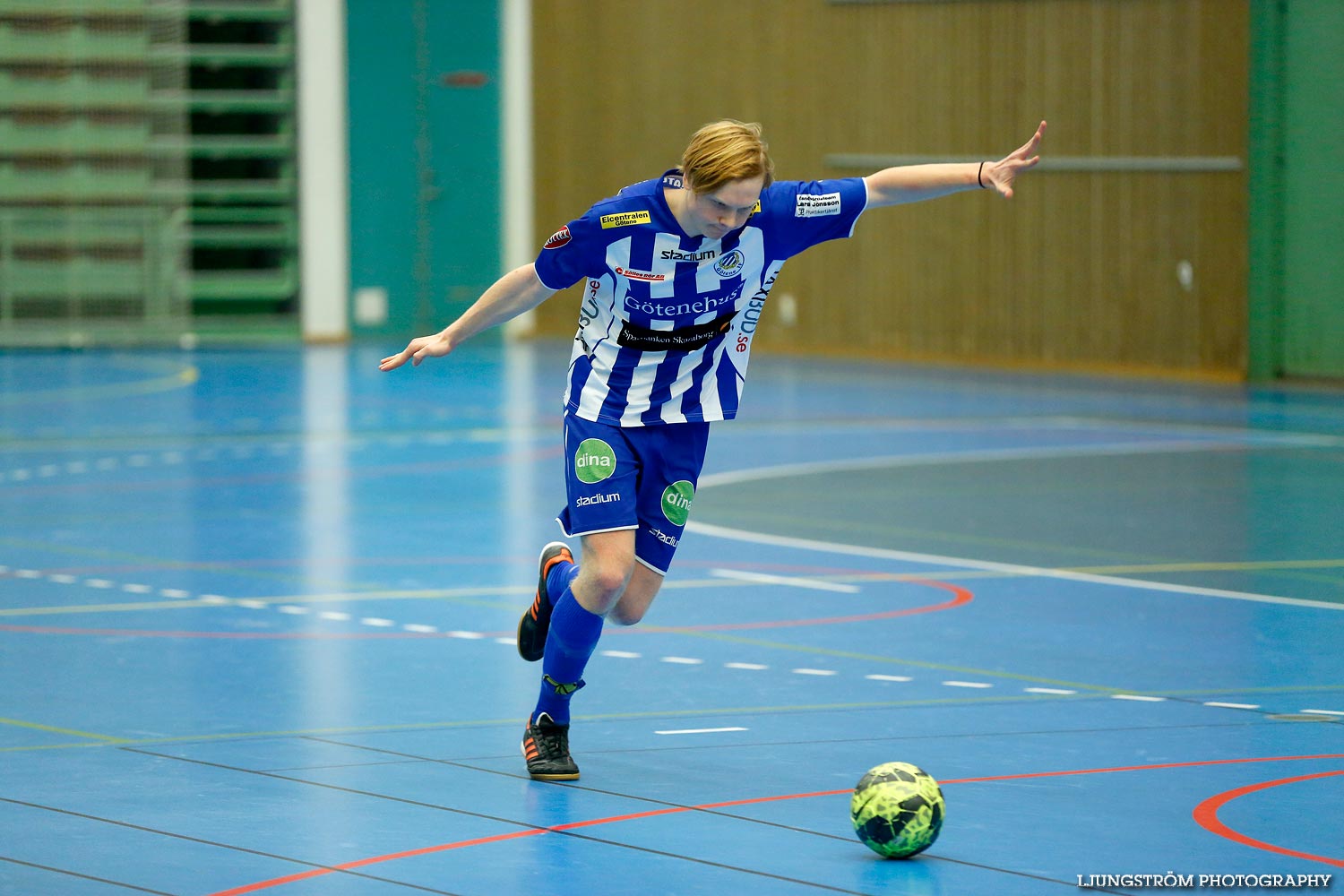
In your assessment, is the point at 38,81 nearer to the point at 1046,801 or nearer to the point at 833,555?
the point at 833,555

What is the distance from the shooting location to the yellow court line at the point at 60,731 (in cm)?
606

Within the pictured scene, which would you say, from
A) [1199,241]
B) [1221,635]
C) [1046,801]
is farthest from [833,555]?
[1199,241]

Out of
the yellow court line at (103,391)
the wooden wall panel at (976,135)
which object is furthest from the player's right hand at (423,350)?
the wooden wall panel at (976,135)

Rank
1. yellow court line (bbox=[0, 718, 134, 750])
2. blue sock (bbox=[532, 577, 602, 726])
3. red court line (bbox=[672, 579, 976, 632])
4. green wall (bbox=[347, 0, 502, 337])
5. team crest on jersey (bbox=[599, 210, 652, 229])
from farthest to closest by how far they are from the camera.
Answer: green wall (bbox=[347, 0, 502, 337]) < red court line (bbox=[672, 579, 976, 632]) < yellow court line (bbox=[0, 718, 134, 750]) < blue sock (bbox=[532, 577, 602, 726]) < team crest on jersey (bbox=[599, 210, 652, 229])

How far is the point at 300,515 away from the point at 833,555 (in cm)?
323

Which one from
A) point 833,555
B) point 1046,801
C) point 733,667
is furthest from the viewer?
point 833,555

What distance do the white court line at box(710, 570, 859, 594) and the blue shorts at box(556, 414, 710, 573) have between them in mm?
3237

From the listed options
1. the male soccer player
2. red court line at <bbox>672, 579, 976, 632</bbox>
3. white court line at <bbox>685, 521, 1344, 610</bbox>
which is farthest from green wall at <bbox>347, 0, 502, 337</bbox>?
the male soccer player

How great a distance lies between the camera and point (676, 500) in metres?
5.78

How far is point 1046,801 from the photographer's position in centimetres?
529

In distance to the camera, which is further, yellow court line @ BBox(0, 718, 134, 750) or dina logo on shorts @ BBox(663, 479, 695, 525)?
yellow court line @ BBox(0, 718, 134, 750)

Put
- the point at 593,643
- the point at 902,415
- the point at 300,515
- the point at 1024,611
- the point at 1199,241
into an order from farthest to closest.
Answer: the point at 1199,241 → the point at 902,415 → the point at 300,515 → the point at 1024,611 → the point at 593,643

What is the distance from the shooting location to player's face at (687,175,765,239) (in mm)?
5340

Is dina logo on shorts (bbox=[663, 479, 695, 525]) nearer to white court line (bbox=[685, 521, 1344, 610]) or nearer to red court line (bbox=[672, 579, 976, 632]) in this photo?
red court line (bbox=[672, 579, 976, 632])
